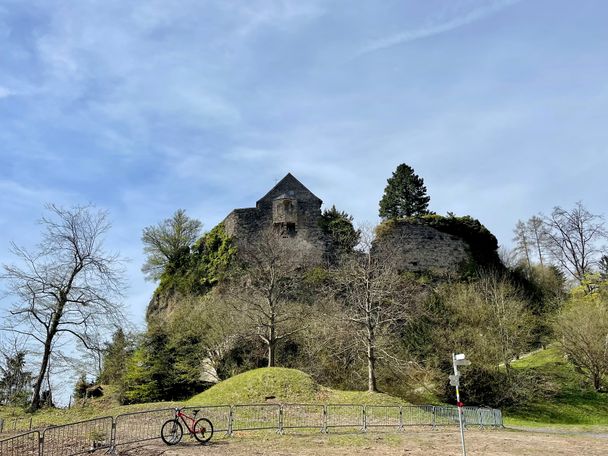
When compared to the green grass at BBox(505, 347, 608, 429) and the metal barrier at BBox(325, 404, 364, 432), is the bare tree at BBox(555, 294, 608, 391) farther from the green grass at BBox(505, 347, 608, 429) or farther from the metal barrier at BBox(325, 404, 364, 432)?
the metal barrier at BBox(325, 404, 364, 432)

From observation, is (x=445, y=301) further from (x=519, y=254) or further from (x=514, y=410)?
(x=519, y=254)

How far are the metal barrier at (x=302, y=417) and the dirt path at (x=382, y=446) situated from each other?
2.66ft

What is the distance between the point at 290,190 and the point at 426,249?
1112cm

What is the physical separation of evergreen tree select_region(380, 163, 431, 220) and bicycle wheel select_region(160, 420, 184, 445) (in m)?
34.0

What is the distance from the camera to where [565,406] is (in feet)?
84.7

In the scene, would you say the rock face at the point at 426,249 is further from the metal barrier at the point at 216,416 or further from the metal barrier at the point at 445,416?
the metal barrier at the point at 216,416

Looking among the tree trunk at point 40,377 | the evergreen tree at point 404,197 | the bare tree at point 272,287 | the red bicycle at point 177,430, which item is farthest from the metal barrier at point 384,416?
the evergreen tree at point 404,197

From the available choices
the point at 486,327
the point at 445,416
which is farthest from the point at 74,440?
the point at 486,327

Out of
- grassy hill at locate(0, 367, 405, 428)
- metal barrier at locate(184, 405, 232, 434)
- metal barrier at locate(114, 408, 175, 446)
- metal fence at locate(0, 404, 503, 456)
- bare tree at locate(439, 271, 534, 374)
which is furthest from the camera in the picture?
bare tree at locate(439, 271, 534, 374)

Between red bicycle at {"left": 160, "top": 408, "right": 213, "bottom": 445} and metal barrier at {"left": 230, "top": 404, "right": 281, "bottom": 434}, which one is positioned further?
metal barrier at {"left": 230, "top": 404, "right": 281, "bottom": 434}

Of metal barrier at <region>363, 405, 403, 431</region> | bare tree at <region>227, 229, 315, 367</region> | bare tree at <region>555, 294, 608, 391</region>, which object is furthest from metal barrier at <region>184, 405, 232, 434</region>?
bare tree at <region>555, 294, 608, 391</region>

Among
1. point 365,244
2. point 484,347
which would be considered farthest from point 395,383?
point 365,244

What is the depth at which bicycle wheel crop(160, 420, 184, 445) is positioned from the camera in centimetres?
1278

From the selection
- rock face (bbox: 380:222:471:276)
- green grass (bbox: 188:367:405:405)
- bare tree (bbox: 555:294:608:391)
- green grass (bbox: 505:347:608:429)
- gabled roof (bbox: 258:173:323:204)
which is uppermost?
gabled roof (bbox: 258:173:323:204)
